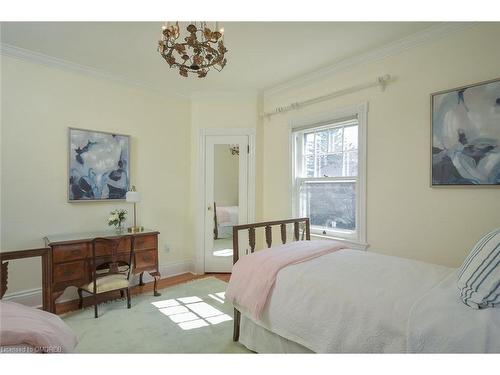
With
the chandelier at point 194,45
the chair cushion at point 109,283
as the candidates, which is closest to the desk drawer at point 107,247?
the chair cushion at point 109,283

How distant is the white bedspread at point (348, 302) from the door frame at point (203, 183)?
205 cm

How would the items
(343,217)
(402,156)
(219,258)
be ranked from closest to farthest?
(402,156), (343,217), (219,258)

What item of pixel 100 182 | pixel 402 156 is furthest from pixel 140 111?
pixel 402 156

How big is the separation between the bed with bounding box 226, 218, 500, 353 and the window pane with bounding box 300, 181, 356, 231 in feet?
3.44

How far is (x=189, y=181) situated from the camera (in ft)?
13.4

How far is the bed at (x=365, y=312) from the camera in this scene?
1.11m

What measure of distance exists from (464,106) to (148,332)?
3.24 m

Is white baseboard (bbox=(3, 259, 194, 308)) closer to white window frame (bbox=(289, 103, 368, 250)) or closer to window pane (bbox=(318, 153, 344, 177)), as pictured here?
white window frame (bbox=(289, 103, 368, 250))

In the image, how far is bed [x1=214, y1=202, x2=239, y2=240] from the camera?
3.97m

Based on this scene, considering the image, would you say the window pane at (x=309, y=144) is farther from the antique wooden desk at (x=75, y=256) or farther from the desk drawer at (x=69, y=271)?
the desk drawer at (x=69, y=271)

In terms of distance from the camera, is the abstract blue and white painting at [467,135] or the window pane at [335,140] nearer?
the abstract blue and white painting at [467,135]

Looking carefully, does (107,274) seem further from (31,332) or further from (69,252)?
(31,332)

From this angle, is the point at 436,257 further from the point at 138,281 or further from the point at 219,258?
the point at 138,281

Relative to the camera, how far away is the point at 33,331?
111cm
